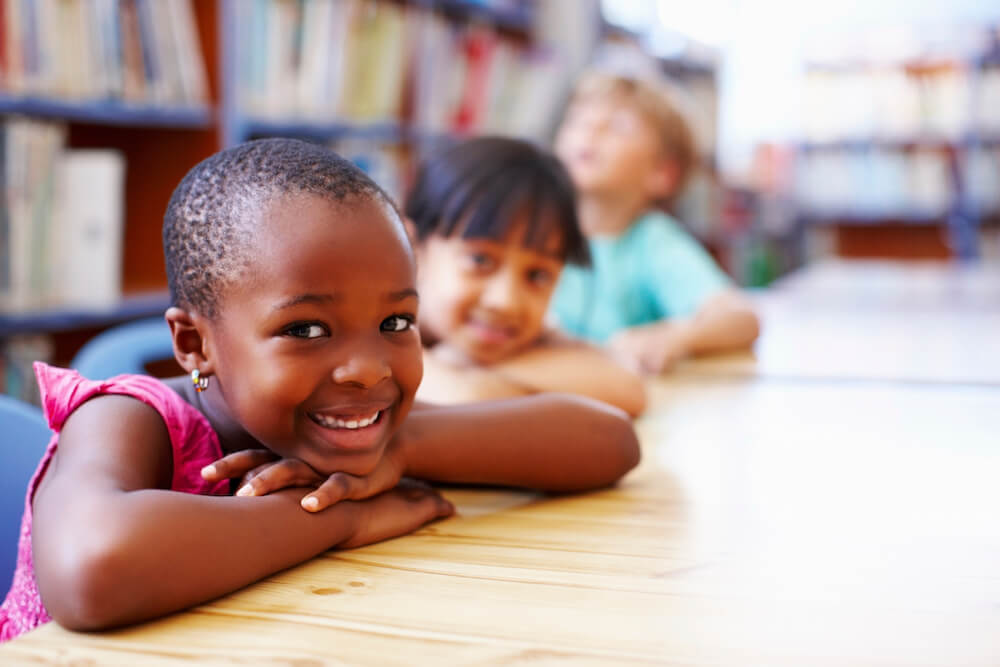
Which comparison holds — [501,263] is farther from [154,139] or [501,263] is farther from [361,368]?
[154,139]

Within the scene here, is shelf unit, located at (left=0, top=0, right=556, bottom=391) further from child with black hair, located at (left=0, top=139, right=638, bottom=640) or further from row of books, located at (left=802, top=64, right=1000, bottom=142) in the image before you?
row of books, located at (left=802, top=64, right=1000, bottom=142)

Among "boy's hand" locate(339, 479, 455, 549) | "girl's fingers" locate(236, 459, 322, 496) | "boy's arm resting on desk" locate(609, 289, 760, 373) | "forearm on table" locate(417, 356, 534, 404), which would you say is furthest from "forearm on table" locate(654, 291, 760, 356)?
"girl's fingers" locate(236, 459, 322, 496)

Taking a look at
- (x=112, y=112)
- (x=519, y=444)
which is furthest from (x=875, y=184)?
(x=519, y=444)

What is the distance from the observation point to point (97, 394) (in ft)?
2.08

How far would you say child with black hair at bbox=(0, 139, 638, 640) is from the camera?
532 mm

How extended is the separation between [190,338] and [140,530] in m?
0.14

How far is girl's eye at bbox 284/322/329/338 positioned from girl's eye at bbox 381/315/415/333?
41 millimetres

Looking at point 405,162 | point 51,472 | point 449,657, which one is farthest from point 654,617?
point 405,162

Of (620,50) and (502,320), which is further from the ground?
(620,50)

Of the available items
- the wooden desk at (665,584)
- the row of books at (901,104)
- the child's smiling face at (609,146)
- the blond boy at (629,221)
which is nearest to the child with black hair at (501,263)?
the wooden desk at (665,584)

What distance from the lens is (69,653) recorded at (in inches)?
18.5

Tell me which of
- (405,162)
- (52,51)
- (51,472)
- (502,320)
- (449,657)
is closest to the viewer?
(449,657)

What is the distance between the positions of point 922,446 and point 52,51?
5.51 feet

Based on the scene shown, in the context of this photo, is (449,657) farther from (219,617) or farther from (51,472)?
(51,472)
